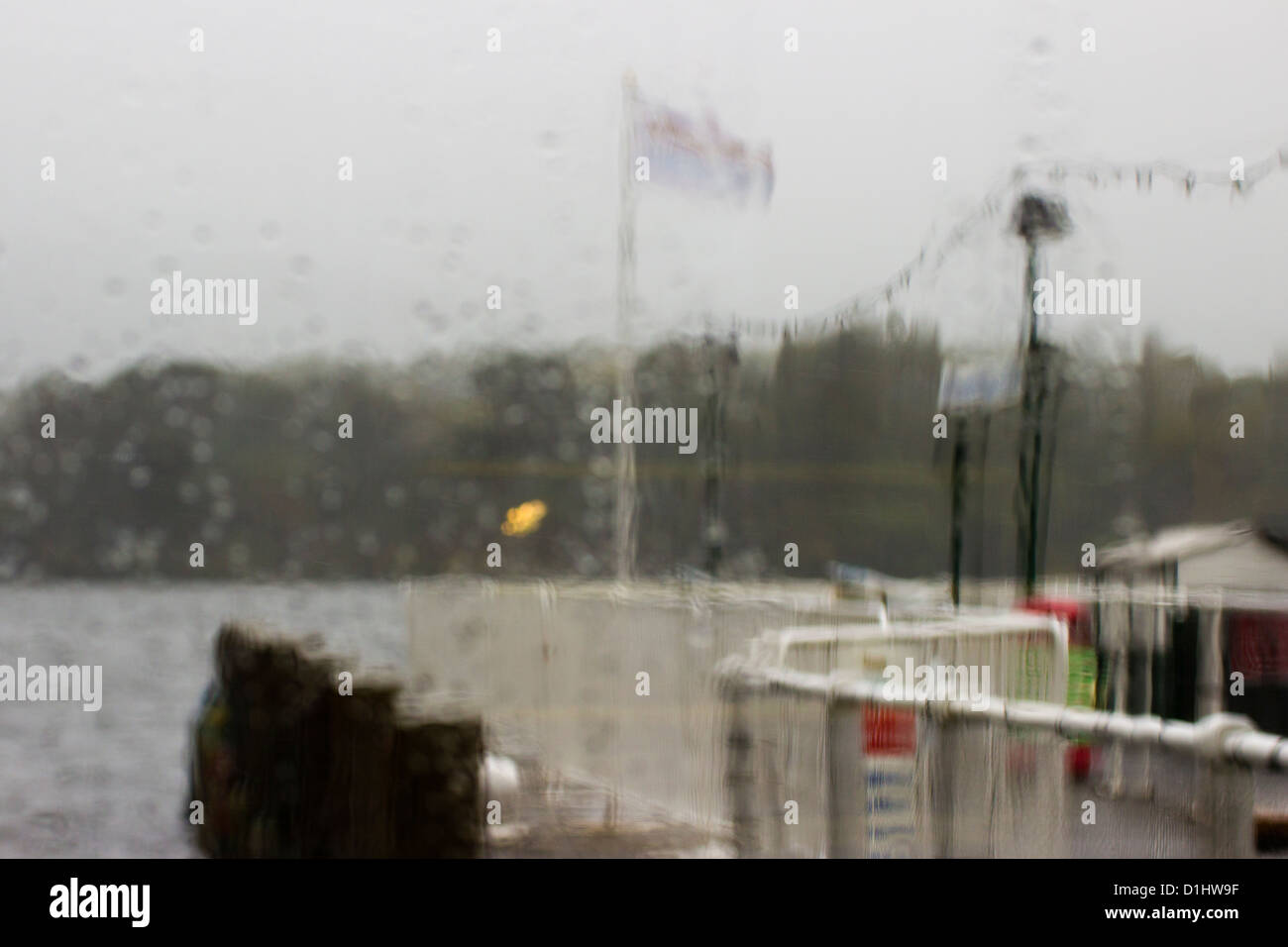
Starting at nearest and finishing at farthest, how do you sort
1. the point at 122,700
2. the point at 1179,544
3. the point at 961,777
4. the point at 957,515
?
the point at 961,777 → the point at 122,700 → the point at 957,515 → the point at 1179,544

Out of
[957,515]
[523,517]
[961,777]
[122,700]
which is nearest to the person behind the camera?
[961,777]

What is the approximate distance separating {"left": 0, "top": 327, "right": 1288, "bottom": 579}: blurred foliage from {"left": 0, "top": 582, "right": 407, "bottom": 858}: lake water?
3.2 inches

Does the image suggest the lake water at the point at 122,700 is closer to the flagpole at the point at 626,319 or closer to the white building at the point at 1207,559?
the flagpole at the point at 626,319

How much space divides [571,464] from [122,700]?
142cm

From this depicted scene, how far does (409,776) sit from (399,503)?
766 millimetres

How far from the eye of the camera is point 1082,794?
2984mm

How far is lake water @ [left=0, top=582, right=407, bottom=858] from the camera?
335 centimetres

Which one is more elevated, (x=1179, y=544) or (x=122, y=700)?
(x=1179, y=544)

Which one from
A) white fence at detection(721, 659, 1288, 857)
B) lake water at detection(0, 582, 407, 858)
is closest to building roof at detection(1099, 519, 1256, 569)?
white fence at detection(721, 659, 1288, 857)

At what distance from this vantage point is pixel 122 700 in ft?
11.4

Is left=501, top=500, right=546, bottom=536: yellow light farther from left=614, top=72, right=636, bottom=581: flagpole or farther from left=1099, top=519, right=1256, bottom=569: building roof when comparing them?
left=1099, top=519, right=1256, bottom=569: building roof

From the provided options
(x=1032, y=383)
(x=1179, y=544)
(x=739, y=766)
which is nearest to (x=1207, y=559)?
(x=1179, y=544)

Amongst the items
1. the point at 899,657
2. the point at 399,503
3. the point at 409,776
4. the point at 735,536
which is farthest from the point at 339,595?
the point at 899,657

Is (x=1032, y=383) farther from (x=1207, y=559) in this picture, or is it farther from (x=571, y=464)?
(x=571, y=464)
